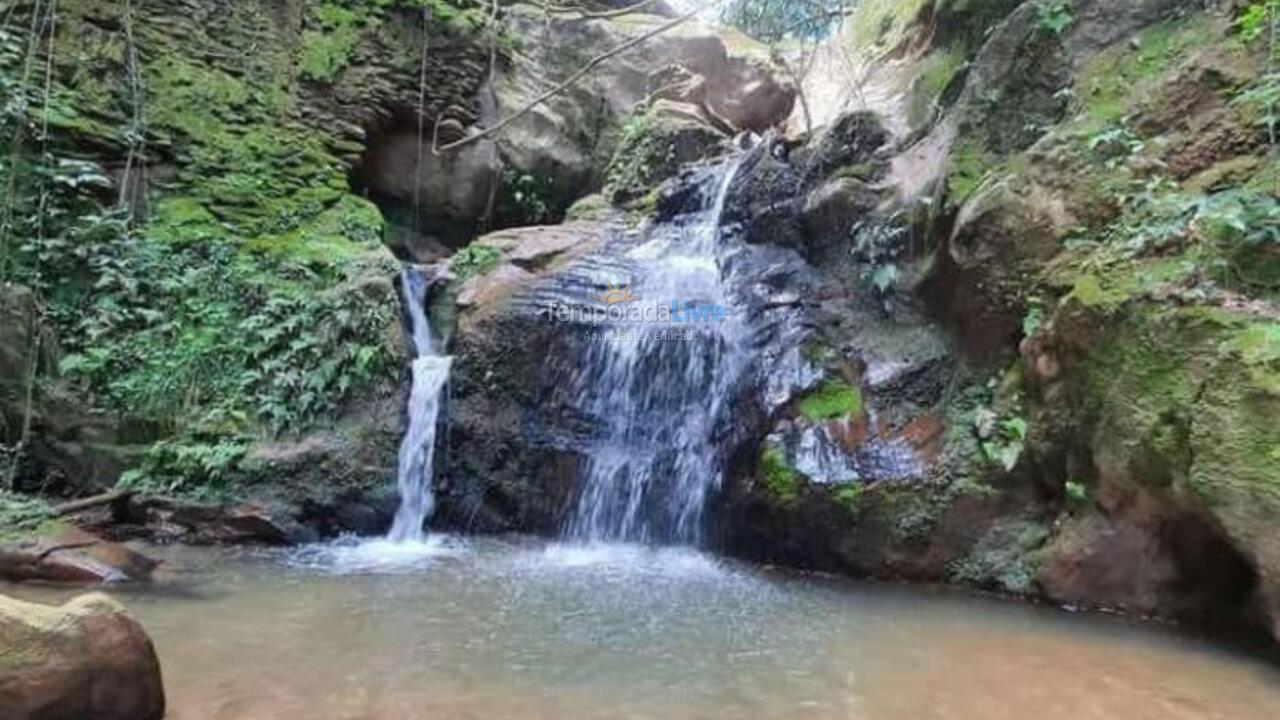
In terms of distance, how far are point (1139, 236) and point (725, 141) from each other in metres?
7.47

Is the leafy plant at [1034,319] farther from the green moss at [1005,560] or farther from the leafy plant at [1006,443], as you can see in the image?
the green moss at [1005,560]

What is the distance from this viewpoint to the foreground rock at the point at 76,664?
274 centimetres

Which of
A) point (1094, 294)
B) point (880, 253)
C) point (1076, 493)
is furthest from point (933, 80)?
point (1076, 493)

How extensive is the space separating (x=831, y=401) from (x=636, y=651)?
2964mm

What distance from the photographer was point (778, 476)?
6.24 m

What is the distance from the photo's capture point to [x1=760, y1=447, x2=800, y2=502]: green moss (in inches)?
242

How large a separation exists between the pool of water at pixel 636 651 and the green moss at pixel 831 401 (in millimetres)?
1246

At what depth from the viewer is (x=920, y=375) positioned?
6.57m

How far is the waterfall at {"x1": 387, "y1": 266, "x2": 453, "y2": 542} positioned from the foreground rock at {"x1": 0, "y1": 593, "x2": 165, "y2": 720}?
377 cm

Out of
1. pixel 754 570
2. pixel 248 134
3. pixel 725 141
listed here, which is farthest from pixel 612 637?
pixel 725 141

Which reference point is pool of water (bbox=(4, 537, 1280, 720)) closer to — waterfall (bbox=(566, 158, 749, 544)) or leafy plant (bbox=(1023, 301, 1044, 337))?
waterfall (bbox=(566, 158, 749, 544))

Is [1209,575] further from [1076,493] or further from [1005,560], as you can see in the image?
[1005,560]

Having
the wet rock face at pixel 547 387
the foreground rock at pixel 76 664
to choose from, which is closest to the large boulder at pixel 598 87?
the wet rock face at pixel 547 387

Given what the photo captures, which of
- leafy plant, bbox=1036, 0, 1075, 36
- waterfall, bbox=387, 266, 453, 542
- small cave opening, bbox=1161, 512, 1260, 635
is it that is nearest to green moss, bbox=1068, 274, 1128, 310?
small cave opening, bbox=1161, 512, 1260, 635
